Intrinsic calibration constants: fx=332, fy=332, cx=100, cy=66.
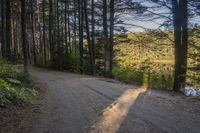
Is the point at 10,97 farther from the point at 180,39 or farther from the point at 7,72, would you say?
the point at 180,39

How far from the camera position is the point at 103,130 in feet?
23.3

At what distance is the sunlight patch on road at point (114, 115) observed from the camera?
23.7 ft

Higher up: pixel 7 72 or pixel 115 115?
pixel 7 72

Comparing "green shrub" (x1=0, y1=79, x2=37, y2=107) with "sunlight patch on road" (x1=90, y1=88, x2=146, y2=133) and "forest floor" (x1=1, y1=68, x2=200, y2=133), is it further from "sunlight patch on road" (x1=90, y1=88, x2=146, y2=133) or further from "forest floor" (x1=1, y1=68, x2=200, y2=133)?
"sunlight patch on road" (x1=90, y1=88, x2=146, y2=133)

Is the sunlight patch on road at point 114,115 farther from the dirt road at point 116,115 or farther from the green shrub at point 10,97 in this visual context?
the green shrub at point 10,97

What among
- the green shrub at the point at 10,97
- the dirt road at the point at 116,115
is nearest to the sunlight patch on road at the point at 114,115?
the dirt road at the point at 116,115

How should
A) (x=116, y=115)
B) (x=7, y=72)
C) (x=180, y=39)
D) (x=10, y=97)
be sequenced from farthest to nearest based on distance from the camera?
(x=180, y=39) < (x=7, y=72) < (x=10, y=97) < (x=116, y=115)

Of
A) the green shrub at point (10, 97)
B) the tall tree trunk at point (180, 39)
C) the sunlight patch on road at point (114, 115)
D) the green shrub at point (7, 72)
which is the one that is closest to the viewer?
the sunlight patch on road at point (114, 115)

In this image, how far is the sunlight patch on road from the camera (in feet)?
23.7

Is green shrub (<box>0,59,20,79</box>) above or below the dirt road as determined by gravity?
above

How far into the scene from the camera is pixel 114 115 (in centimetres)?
857

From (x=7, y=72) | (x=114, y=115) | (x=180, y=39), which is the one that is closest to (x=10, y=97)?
(x=114, y=115)

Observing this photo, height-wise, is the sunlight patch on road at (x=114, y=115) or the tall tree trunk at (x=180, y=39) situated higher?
the tall tree trunk at (x=180, y=39)

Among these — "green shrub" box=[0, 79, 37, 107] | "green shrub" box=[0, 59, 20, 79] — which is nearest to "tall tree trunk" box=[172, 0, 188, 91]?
"green shrub" box=[0, 59, 20, 79]
